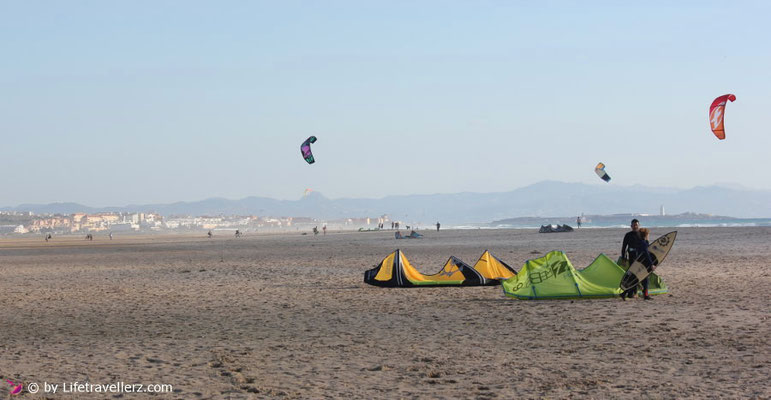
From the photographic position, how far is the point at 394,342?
29.0 feet

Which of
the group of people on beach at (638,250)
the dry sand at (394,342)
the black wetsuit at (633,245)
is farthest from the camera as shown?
the black wetsuit at (633,245)

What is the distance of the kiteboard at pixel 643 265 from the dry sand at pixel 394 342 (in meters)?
0.44

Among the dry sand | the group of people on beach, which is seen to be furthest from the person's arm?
the dry sand

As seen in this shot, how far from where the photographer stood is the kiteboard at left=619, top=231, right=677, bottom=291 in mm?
11938

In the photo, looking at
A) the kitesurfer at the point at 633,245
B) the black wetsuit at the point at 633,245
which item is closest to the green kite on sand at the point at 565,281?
the kitesurfer at the point at 633,245

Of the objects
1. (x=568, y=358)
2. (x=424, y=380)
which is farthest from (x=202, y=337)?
(x=568, y=358)

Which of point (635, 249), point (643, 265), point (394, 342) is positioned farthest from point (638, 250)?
point (394, 342)

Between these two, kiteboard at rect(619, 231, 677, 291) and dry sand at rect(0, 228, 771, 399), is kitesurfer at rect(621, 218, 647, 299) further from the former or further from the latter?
dry sand at rect(0, 228, 771, 399)

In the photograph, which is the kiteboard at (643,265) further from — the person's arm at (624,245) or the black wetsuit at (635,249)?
the person's arm at (624,245)

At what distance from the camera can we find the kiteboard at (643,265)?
11.9m

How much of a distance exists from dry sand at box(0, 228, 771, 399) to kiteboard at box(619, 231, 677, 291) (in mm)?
440

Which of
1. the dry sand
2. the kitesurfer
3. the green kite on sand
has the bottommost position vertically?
the dry sand

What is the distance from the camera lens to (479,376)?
22.6 ft

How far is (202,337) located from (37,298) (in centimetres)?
675
